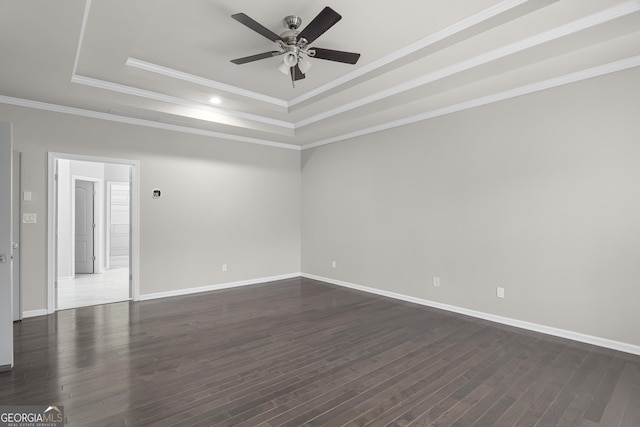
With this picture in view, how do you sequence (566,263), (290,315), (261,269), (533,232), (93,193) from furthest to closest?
1. (93,193)
2. (261,269)
3. (290,315)
4. (533,232)
5. (566,263)

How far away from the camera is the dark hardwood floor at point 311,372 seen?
2.27 metres

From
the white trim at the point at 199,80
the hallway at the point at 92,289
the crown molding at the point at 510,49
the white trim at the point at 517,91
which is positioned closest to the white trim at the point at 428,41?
the crown molding at the point at 510,49

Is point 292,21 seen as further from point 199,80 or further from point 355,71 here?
point 199,80

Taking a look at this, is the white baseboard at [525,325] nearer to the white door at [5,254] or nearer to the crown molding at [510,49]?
the crown molding at [510,49]

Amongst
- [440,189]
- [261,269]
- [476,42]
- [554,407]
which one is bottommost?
[554,407]

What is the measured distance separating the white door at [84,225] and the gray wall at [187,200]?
11.9 feet

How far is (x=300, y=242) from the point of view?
23.5 ft

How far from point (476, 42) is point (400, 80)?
106 centimetres

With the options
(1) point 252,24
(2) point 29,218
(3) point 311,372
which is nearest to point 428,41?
(1) point 252,24

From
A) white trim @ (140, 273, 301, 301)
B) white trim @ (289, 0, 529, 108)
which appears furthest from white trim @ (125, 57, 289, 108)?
white trim @ (140, 273, 301, 301)

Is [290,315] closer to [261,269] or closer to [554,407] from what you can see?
[261,269]

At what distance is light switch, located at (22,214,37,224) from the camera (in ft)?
14.1

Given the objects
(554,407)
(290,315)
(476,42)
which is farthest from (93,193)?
(554,407)

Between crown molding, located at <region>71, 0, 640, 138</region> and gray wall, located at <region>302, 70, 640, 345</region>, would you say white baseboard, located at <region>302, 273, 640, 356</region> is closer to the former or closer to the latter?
gray wall, located at <region>302, 70, 640, 345</region>
